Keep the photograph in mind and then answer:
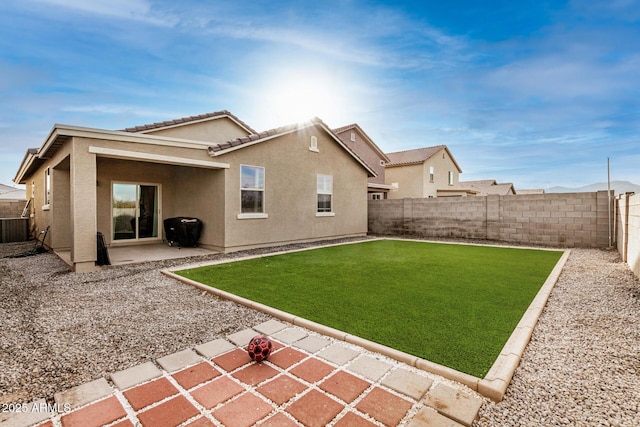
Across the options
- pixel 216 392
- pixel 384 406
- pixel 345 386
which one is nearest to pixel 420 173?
pixel 345 386

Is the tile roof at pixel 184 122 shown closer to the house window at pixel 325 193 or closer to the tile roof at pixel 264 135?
the tile roof at pixel 264 135

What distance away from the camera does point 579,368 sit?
116 inches

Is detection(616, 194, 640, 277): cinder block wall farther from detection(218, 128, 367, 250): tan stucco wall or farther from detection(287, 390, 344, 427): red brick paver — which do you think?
detection(218, 128, 367, 250): tan stucco wall

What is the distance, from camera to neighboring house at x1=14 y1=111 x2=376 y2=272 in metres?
7.34

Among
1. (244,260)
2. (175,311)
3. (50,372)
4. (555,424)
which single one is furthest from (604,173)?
(50,372)

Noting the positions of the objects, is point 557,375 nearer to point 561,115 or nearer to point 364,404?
point 364,404

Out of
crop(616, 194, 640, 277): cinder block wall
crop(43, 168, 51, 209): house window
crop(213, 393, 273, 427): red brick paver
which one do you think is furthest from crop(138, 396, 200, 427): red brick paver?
crop(43, 168, 51, 209): house window

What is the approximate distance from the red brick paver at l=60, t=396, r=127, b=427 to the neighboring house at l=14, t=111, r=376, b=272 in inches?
242

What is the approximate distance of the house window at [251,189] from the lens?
10281mm

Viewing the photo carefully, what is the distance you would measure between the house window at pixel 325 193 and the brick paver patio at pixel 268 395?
10.1 metres

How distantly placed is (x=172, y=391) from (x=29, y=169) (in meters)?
15.5

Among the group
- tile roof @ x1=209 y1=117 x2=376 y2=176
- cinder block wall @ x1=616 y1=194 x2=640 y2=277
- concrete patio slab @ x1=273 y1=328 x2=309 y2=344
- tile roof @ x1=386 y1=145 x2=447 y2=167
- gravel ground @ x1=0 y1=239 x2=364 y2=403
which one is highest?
tile roof @ x1=386 y1=145 x2=447 y2=167

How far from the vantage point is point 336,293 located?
5.37 meters

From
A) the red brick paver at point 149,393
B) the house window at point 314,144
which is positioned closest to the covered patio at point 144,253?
the house window at point 314,144
